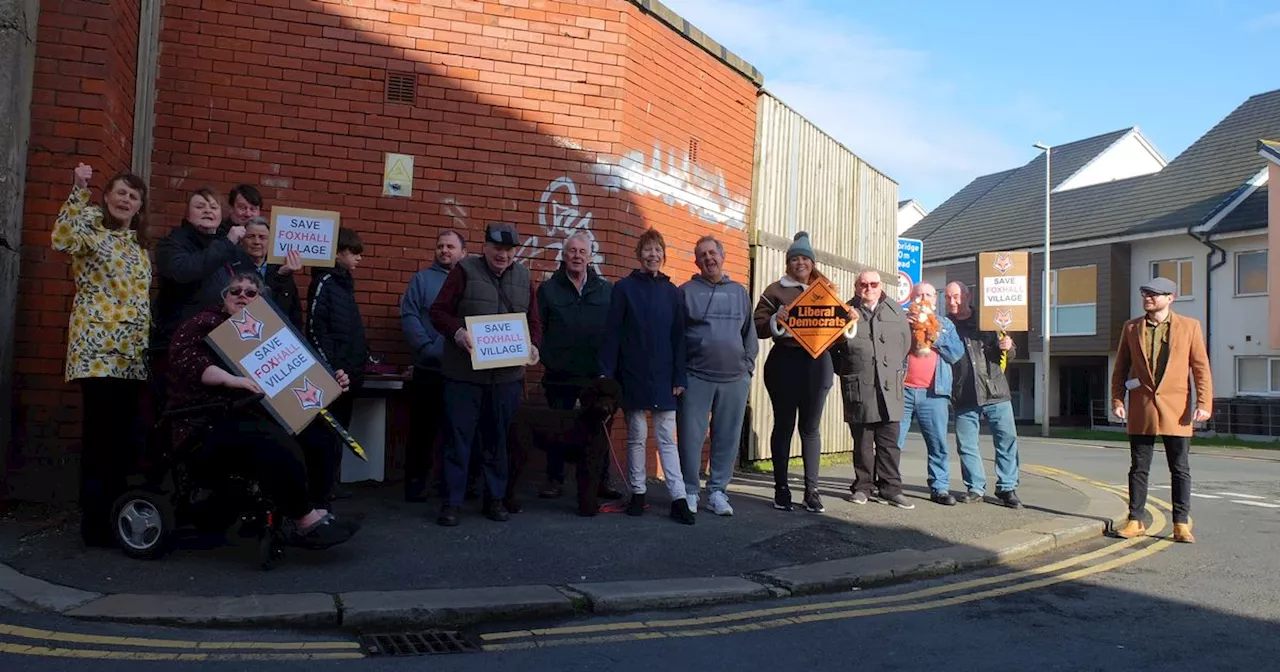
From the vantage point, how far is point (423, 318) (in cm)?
725

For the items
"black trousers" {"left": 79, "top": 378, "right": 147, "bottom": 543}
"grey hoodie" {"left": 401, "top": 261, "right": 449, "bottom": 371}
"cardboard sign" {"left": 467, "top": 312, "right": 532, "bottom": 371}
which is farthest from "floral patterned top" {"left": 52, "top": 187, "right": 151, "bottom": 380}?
"cardboard sign" {"left": 467, "top": 312, "right": 532, "bottom": 371}

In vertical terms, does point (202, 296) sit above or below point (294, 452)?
above

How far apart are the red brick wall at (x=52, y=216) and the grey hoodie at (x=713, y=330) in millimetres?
4308

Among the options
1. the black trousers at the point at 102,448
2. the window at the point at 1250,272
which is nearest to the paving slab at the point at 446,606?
the black trousers at the point at 102,448

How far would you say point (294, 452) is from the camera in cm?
509

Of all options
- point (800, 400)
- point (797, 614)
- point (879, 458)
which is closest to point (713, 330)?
point (800, 400)

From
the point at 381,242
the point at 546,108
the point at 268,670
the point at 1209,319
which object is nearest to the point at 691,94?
the point at 546,108

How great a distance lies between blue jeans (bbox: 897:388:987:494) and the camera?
8.66 m

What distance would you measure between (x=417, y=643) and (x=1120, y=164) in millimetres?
40770

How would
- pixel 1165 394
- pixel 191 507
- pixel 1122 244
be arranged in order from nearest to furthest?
pixel 191 507 < pixel 1165 394 < pixel 1122 244

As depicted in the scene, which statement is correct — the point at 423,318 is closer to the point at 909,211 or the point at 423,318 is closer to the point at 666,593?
the point at 666,593

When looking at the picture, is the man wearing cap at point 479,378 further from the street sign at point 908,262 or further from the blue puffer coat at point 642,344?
the street sign at point 908,262

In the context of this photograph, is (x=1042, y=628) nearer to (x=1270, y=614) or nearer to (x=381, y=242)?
(x=1270, y=614)

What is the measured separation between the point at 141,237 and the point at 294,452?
1722 millimetres
